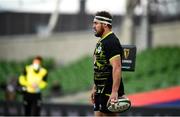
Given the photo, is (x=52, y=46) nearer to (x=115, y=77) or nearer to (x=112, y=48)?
(x=112, y=48)

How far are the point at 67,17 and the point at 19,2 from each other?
2.45 metres

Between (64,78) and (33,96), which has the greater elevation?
(33,96)

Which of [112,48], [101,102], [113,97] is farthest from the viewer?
[101,102]

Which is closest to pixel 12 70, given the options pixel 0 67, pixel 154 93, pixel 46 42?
pixel 0 67

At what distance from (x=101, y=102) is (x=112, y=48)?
0.69 metres

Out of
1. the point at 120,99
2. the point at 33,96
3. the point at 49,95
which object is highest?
the point at 120,99

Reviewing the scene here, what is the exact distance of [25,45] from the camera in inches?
1443

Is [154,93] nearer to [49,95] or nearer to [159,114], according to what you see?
[49,95]

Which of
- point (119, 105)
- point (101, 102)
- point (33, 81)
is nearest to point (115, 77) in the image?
point (119, 105)

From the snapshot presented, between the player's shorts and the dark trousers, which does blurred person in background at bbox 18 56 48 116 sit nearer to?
the dark trousers

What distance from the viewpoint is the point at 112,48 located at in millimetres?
9602

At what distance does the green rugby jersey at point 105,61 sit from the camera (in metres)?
9.61

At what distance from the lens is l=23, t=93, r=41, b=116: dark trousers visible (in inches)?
687

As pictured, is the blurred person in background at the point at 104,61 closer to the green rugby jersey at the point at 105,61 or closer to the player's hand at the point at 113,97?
the green rugby jersey at the point at 105,61
